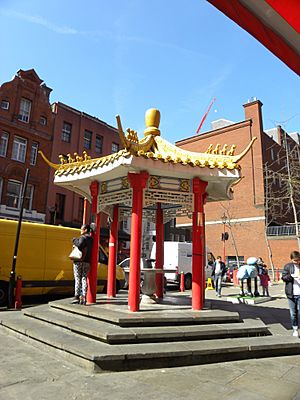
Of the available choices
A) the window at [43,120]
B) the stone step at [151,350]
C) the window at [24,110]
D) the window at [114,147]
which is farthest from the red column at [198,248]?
the window at [114,147]

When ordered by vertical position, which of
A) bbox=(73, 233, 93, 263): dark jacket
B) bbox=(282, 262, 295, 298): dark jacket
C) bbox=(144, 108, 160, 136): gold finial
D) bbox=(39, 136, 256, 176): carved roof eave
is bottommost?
bbox=(282, 262, 295, 298): dark jacket

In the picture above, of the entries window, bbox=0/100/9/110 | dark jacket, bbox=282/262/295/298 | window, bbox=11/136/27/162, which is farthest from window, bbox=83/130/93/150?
dark jacket, bbox=282/262/295/298

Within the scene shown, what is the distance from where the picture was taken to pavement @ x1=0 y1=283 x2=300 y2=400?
3771 millimetres

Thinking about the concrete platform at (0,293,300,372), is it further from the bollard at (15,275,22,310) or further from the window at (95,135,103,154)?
the window at (95,135,103,154)

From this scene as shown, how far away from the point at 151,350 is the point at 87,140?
26.9 meters

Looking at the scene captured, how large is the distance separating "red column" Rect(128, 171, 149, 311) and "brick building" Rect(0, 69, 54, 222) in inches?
699

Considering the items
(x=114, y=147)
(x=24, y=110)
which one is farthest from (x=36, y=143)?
(x=114, y=147)

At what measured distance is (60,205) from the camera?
1077 inches

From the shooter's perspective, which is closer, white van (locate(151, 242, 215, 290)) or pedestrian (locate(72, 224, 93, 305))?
pedestrian (locate(72, 224, 93, 305))

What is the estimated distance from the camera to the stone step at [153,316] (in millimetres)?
5957

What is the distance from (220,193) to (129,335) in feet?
18.1

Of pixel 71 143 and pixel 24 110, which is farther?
pixel 71 143

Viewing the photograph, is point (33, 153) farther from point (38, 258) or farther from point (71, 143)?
point (38, 258)

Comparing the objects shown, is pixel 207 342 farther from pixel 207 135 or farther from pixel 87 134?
pixel 207 135
